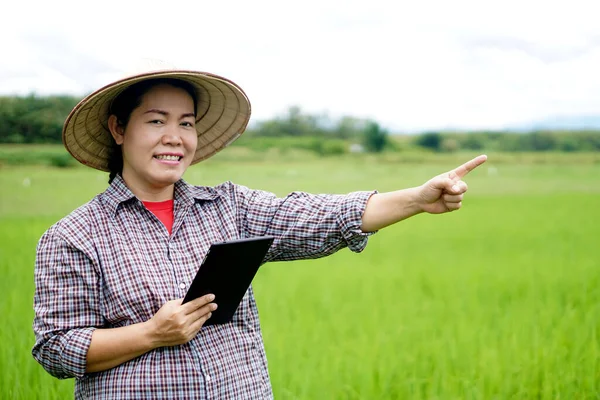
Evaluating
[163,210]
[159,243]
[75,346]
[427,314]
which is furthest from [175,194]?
[427,314]

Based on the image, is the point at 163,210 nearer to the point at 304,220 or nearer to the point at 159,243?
the point at 159,243

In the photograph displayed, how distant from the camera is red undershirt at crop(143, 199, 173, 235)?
161 centimetres

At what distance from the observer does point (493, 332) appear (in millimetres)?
3387

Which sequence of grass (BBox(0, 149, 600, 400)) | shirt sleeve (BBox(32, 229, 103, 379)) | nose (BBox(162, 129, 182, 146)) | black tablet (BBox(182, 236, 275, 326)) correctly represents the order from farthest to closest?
grass (BBox(0, 149, 600, 400)) → nose (BBox(162, 129, 182, 146)) → shirt sleeve (BBox(32, 229, 103, 379)) → black tablet (BBox(182, 236, 275, 326))

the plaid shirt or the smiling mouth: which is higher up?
the smiling mouth

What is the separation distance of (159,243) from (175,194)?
154mm

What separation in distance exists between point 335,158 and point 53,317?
2010 centimetres

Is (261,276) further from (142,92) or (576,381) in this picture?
(142,92)

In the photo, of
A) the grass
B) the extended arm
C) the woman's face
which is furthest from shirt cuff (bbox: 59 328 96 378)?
the grass

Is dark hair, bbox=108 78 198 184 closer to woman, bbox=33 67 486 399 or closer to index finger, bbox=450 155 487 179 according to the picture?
woman, bbox=33 67 486 399

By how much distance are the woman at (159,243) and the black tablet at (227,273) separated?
→ 0.04 meters

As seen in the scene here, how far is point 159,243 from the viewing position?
153 cm

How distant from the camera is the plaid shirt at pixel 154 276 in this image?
145cm

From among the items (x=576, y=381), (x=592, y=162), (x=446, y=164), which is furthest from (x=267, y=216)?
(x=446, y=164)
